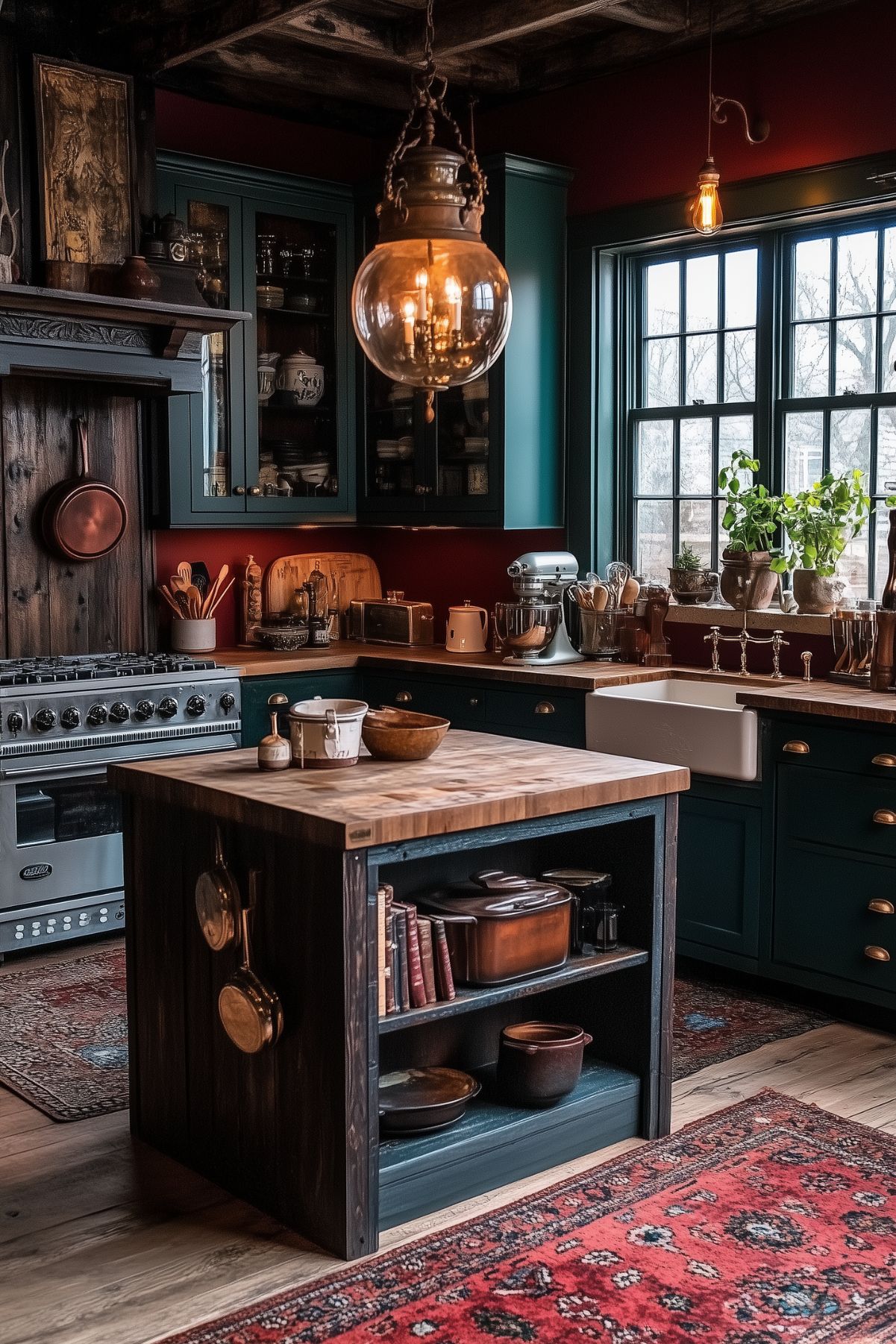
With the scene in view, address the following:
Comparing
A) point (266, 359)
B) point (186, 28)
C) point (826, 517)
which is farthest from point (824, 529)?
point (186, 28)

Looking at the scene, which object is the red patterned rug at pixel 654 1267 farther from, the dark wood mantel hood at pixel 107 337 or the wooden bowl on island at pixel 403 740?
the dark wood mantel hood at pixel 107 337

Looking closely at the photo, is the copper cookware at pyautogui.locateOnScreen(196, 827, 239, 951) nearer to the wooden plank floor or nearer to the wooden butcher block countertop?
the wooden butcher block countertop

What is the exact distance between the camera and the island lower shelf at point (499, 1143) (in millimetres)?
2879

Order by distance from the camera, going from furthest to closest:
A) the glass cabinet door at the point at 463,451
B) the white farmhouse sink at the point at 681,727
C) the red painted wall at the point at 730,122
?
the glass cabinet door at the point at 463,451, the red painted wall at the point at 730,122, the white farmhouse sink at the point at 681,727

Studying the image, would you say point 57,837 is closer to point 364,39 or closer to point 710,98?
point 364,39

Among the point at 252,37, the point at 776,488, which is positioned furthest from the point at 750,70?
the point at 252,37

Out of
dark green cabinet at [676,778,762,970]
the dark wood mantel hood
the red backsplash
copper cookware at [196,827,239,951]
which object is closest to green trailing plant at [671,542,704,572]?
the red backsplash

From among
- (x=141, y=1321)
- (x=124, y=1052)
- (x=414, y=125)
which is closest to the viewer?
(x=141, y=1321)

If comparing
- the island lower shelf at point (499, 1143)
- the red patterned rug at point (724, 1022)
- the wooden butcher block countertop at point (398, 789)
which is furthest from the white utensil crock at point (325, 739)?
the red patterned rug at point (724, 1022)

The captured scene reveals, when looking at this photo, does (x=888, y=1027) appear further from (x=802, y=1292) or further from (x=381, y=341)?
(x=381, y=341)

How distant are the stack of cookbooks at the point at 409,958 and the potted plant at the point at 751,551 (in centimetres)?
240

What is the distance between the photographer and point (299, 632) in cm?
582

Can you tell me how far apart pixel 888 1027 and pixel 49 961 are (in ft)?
8.96

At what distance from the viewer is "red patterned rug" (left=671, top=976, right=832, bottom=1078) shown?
12.7 ft
